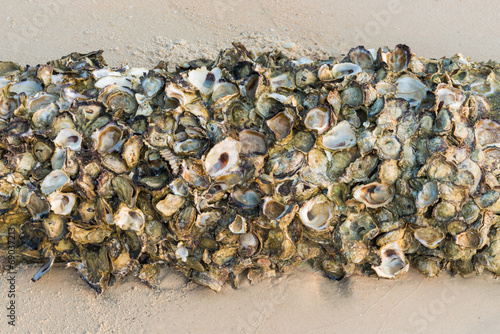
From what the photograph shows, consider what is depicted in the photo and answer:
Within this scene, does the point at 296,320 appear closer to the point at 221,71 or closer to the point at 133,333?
the point at 133,333

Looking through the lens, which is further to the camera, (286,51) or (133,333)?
(286,51)

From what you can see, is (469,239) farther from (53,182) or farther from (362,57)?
(53,182)

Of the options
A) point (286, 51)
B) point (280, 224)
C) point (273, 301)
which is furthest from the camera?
point (286, 51)

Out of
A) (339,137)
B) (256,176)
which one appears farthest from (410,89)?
(256,176)

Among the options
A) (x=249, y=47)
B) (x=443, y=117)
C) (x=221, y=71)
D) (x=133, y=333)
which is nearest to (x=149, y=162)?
(x=221, y=71)

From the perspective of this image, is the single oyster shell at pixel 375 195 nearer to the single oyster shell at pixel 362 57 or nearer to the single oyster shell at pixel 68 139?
the single oyster shell at pixel 362 57

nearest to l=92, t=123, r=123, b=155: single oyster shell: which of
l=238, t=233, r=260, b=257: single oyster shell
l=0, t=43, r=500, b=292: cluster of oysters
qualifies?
l=0, t=43, r=500, b=292: cluster of oysters

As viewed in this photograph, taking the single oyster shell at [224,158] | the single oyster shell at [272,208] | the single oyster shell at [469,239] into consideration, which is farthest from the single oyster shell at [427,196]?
the single oyster shell at [224,158]

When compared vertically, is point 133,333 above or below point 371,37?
below
